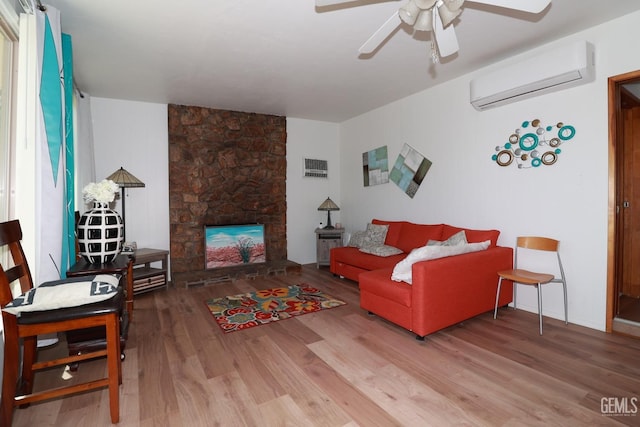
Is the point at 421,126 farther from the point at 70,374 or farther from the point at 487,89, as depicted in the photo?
the point at 70,374

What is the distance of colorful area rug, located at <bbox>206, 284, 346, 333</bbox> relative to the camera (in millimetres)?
2941

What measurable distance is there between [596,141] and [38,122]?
4311mm

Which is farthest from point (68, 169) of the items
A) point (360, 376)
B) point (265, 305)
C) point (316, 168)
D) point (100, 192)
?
point (316, 168)

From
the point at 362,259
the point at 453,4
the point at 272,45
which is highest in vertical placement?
the point at 272,45

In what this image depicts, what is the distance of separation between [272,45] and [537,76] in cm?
242

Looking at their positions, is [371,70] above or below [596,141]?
above

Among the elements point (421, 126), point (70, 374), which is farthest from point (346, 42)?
point (70, 374)

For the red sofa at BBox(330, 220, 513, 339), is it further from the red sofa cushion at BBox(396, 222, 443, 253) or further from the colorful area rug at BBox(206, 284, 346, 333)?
the colorful area rug at BBox(206, 284, 346, 333)

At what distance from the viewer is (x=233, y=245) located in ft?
15.6

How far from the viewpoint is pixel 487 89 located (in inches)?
122

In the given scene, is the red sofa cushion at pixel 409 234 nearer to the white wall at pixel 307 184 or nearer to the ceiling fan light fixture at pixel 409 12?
the white wall at pixel 307 184

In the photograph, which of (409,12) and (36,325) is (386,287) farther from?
(36,325)

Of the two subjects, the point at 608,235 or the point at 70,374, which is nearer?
the point at 70,374

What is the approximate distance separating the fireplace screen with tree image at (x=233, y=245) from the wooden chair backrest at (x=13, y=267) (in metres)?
2.81
